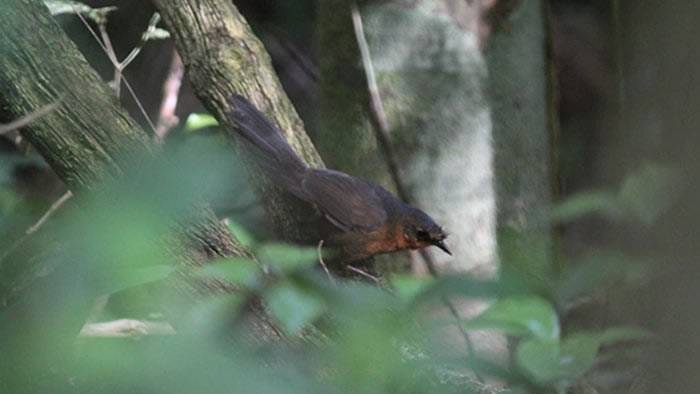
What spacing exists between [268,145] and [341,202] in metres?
0.16

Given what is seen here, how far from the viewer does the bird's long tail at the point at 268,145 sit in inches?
69.1

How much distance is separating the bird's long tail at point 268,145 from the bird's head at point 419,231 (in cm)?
19

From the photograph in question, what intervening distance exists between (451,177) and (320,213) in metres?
0.66

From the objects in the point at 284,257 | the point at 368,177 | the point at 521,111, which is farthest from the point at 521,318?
the point at 521,111

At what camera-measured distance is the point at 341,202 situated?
1726mm

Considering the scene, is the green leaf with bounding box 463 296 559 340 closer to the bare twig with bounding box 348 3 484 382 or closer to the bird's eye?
the bird's eye

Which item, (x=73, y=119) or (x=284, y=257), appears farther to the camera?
(x=73, y=119)

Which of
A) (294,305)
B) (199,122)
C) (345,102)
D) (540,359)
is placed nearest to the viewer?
(294,305)

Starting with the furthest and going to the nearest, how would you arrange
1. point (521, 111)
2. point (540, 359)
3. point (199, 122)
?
point (521, 111)
point (199, 122)
point (540, 359)

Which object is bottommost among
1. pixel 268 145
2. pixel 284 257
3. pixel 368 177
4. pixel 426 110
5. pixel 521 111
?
pixel 284 257

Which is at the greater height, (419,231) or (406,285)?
(419,231)

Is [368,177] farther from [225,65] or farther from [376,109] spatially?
[225,65]

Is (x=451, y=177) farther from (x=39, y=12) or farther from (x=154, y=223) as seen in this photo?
(x=154, y=223)

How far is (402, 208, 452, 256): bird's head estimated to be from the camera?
1731 mm
